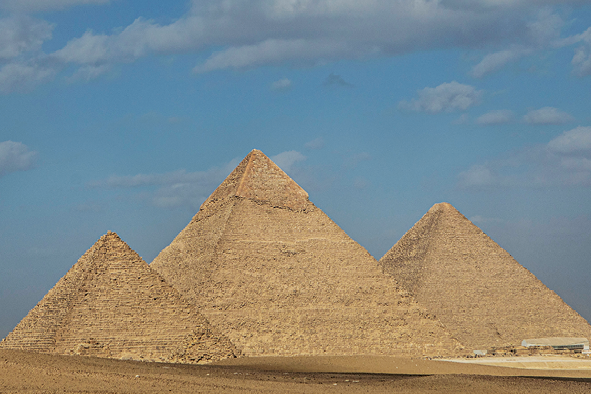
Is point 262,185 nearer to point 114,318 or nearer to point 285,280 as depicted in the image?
point 285,280

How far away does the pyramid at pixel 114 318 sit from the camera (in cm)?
3228

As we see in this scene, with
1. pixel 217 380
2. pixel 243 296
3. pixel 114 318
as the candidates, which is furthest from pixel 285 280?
pixel 217 380

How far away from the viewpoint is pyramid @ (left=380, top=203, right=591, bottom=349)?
54781 mm

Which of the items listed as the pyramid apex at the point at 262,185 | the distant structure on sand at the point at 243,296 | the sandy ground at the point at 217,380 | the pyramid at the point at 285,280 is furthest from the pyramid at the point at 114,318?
the pyramid apex at the point at 262,185

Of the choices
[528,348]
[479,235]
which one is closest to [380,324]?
[528,348]

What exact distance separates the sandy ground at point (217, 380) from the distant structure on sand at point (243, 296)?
2874mm

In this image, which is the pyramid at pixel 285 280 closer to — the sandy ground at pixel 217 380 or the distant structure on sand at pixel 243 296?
the distant structure on sand at pixel 243 296

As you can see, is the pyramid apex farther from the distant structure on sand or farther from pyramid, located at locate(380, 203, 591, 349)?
pyramid, located at locate(380, 203, 591, 349)

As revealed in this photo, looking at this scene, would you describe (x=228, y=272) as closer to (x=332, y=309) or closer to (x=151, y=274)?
(x=332, y=309)

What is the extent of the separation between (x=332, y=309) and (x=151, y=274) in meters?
10.5

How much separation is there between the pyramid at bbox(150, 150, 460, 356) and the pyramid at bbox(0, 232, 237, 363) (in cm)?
633

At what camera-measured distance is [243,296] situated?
41.7m

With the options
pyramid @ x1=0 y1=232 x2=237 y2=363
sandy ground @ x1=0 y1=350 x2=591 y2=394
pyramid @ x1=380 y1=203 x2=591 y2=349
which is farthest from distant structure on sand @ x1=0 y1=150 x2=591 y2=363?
pyramid @ x1=380 y1=203 x2=591 y2=349

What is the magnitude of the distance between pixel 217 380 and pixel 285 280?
16774mm
